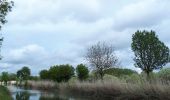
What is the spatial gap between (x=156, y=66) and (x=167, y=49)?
7.48 feet

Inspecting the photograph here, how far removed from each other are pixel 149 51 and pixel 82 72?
28.5 m

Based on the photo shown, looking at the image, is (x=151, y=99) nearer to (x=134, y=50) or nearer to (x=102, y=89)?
(x=102, y=89)

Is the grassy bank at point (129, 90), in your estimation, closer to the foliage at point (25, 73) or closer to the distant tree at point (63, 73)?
the distant tree at point (63, 73)

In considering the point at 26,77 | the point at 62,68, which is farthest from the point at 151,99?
the point at 26,77

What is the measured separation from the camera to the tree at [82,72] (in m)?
68.8

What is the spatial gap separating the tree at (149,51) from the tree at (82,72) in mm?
26138

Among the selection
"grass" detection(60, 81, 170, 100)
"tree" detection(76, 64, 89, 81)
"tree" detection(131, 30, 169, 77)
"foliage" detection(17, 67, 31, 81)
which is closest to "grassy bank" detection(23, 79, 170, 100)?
"grass" detection(60, 81, 170, 100)

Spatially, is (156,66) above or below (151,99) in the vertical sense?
above

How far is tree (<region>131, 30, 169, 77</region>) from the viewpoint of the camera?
41.2m

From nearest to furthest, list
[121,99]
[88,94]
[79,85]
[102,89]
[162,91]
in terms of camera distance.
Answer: [162,91], [121,99], [102,89], [88,94], [79,85]

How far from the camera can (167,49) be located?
41.6 m

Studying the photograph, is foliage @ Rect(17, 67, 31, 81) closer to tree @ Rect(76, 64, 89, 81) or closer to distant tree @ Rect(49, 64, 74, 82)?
distant tree @ Rect(49, 64, 74, 82)

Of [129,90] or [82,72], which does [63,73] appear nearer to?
[82,72]

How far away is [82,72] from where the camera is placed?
6912 cm
